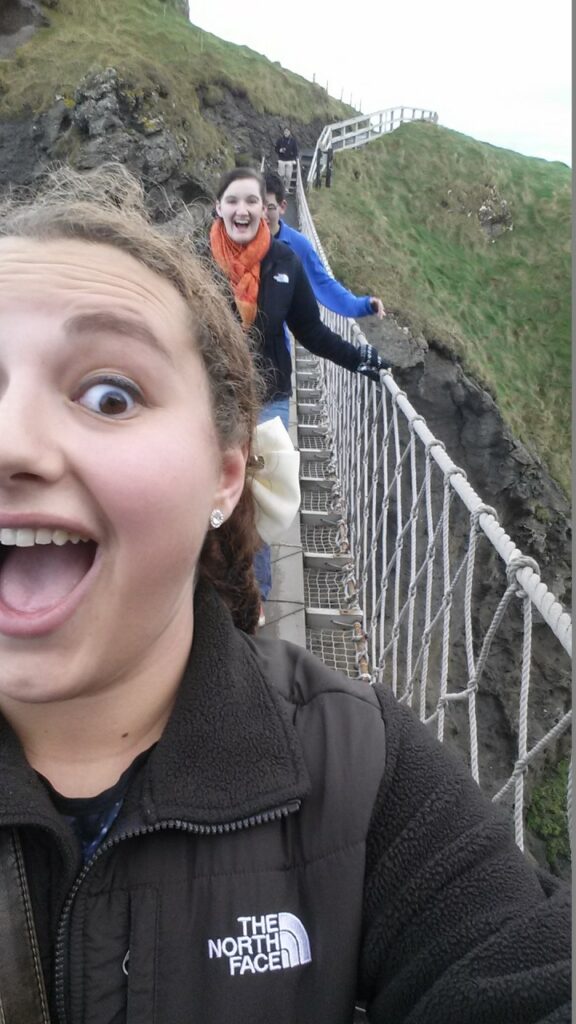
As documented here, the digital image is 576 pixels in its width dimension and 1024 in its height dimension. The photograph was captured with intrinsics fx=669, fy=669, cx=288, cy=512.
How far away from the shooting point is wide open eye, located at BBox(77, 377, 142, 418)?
91 centimetres

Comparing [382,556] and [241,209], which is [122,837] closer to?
[241,209]

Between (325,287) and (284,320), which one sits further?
(325,287)

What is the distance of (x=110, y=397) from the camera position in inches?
36.0

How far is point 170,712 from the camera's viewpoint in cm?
103

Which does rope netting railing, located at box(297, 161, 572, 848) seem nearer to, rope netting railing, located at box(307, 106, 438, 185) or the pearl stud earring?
the pearl stud earring

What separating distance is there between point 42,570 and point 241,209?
8.00 feet

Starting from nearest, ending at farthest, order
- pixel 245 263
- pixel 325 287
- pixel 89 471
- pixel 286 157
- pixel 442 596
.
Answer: pixel 89 471, pixel 442 596, pixel 245 263, pixel 325 287, pixel 286 157

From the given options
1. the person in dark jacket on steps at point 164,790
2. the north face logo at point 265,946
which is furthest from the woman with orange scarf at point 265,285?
the north face logo at point 265,946

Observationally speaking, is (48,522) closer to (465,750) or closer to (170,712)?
(170,712)

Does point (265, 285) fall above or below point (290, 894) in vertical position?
above

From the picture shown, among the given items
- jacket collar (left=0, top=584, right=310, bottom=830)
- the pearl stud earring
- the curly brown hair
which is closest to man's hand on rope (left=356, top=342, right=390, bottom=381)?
the curly brown hair

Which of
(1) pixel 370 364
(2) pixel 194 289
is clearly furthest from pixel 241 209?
(2) pixel 194 289

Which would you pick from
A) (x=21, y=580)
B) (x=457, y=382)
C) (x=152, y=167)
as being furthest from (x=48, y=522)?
(x=152, y=167)

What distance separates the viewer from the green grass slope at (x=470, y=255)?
13.5 meters
